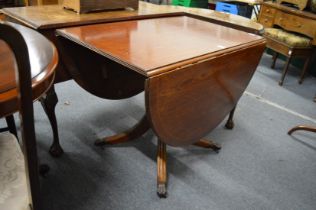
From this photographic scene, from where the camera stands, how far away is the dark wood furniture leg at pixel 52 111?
4.81ft

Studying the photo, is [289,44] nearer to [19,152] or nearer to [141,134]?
[141,134]

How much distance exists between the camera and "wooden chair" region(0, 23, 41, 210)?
44 cm

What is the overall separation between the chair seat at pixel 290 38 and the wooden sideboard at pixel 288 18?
0.06 metres

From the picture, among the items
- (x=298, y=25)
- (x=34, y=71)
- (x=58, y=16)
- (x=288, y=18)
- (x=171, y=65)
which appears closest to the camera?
(x=34, y=71)

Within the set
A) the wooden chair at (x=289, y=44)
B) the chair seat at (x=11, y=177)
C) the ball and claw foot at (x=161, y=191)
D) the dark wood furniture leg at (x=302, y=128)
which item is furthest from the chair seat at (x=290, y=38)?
the chair seat at (x=11, y=177)

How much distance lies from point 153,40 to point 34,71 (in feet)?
2.21

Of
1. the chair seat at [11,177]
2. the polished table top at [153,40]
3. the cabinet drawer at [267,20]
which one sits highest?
the polished table top at [153,40]

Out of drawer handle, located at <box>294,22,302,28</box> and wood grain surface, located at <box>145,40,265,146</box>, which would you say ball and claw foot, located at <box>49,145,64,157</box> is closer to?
wood grain surface, located at <box>145,40,265,146</box>

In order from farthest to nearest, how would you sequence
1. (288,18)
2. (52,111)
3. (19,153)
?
(288,18)
(52,111)
(19,153)

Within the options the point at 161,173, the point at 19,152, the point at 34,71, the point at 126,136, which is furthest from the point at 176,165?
the point at 34,71

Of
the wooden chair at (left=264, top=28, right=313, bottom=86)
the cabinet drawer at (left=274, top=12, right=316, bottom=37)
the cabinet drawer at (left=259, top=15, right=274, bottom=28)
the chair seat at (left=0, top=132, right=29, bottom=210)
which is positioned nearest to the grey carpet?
the chair seat at (left=0, top=132, right=29, bottom=210)

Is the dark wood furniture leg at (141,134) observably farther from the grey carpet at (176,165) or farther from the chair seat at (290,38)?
the chair seat at (290,38)

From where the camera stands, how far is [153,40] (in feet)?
4.19

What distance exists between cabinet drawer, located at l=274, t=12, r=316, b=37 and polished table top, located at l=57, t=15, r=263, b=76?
1.70m
